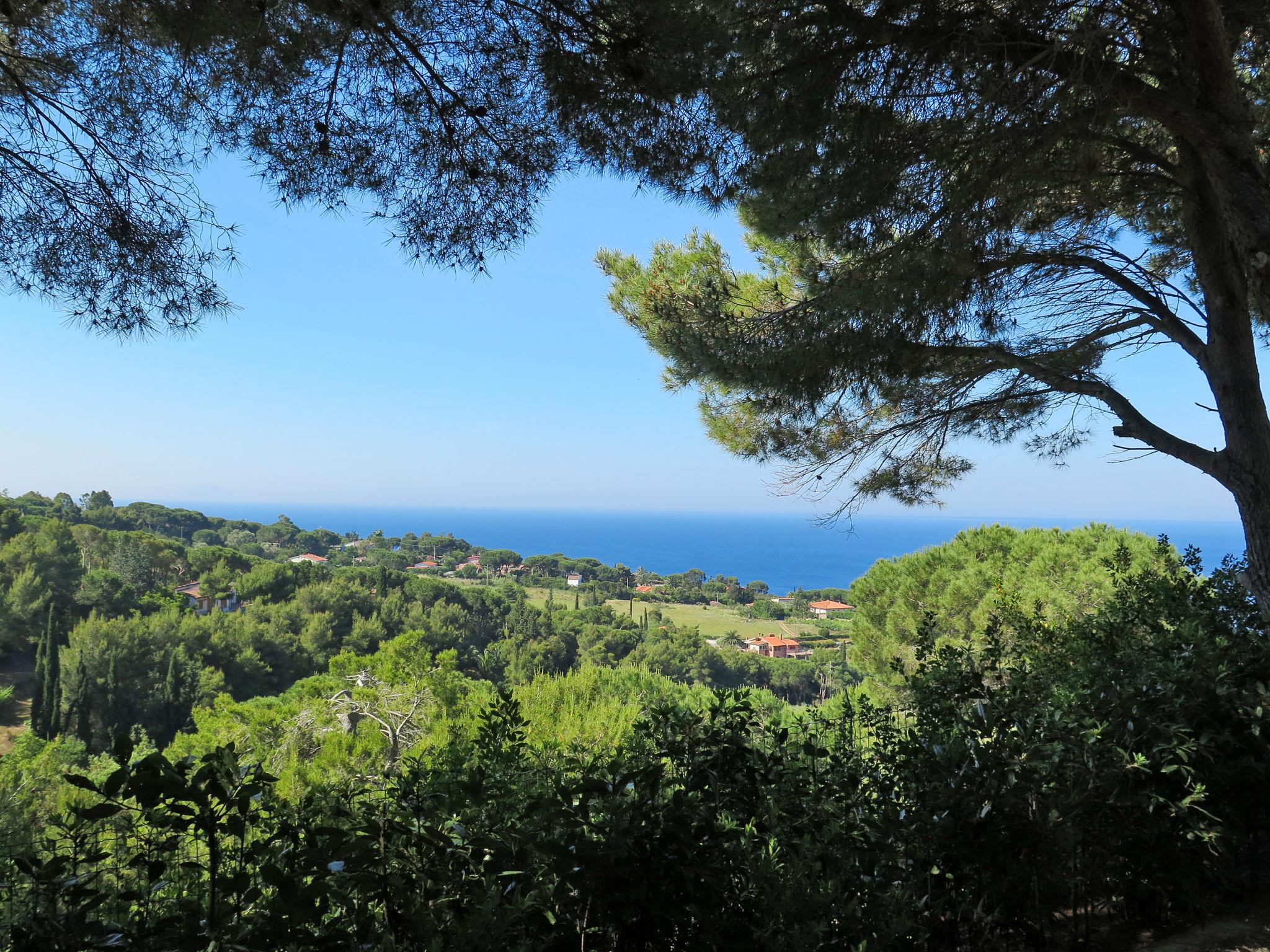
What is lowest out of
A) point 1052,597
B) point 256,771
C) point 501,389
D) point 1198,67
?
point 1052,597

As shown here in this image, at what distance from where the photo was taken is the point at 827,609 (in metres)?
51.5

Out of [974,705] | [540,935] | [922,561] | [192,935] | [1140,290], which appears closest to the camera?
[192,935]

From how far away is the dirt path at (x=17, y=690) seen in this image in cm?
2342

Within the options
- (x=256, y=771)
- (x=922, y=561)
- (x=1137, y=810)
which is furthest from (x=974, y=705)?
(x=922, y=561)

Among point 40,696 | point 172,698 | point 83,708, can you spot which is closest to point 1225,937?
point 172,698

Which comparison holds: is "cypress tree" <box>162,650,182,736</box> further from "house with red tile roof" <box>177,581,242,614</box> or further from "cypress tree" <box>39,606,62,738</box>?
"house with red tile roof" <box>177,581,242,614</box>

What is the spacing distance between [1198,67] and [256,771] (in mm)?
3715

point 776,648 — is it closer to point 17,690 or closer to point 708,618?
point 708,618

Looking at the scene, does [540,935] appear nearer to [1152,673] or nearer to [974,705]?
[974,705]

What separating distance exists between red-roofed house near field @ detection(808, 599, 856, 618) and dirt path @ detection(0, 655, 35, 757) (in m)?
41.6

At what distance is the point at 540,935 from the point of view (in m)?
1.03

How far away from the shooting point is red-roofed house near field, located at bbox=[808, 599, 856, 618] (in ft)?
159

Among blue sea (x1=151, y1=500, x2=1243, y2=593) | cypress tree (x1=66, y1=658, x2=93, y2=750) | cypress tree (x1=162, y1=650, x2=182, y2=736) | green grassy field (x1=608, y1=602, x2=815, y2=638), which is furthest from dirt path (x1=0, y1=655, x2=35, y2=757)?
blue sea (x1=151, y1=500, x2=1243, y2=593)

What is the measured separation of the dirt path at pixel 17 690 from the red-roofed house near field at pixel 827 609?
136 feet
